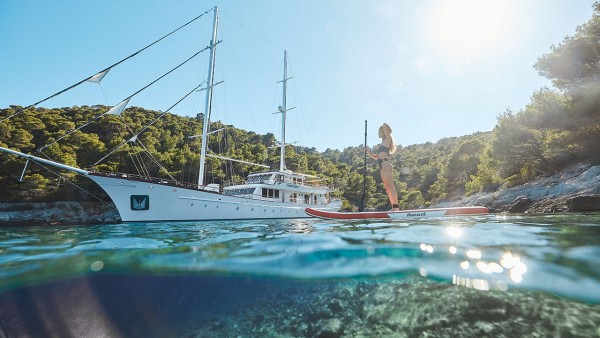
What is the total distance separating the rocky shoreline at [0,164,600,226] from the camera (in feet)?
39.4

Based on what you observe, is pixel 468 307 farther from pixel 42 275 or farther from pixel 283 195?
pixel 283 195

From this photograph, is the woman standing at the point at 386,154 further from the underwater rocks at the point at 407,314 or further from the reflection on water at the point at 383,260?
the underwater rocks at the point at 407,314

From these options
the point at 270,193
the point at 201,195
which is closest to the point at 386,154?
the point at 201,195

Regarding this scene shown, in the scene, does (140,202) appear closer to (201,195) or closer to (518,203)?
(201,195)

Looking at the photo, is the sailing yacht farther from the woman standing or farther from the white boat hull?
the woman standing

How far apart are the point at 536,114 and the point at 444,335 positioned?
27.9 metres

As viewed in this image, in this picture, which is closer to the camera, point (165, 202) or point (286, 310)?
point (286, 310)

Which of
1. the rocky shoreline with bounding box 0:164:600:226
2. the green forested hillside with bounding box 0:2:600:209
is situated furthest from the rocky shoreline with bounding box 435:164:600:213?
the green forested hillside with bounding box 0:2:600:209

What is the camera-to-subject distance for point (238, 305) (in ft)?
7.41

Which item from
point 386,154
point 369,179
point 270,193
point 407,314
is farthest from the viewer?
point 369,179

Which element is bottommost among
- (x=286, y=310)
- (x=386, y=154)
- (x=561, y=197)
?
(x=286, y=310)

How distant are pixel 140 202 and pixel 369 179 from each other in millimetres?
49848

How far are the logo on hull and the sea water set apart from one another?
46.9 ft

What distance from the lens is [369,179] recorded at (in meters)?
59.6
